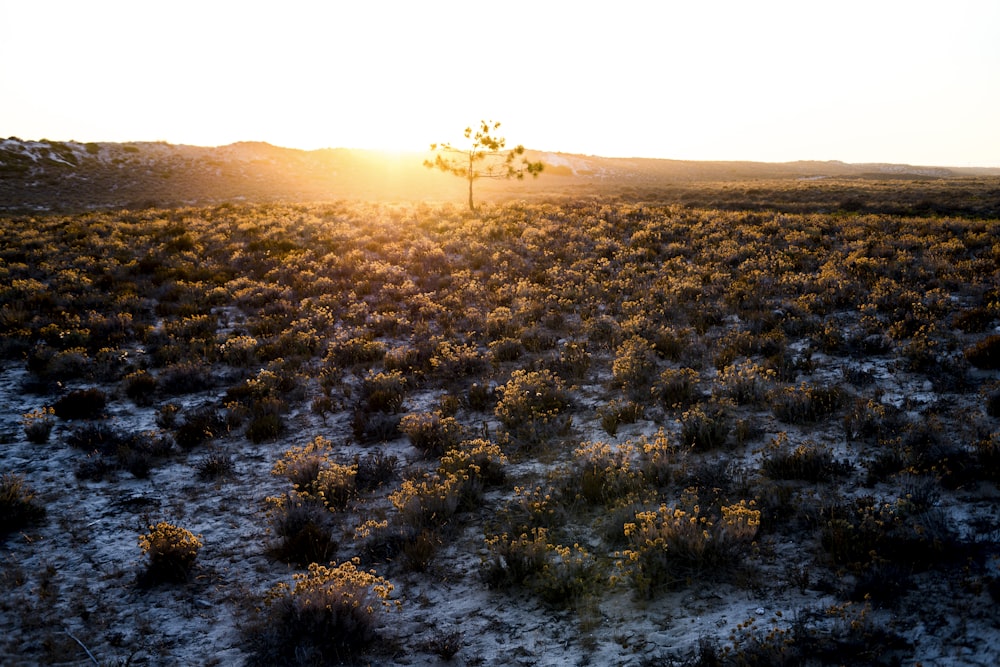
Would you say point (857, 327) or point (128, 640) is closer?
point (128, 640)

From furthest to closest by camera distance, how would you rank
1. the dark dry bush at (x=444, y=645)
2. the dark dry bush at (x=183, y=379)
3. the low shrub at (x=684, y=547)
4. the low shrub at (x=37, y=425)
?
the dark dry bush at (x=183, y=379)
the low shrub at (x=37, y=425)
the low shrub at (x=684, y=547)
the dark dry bush at (x=444, y=645)

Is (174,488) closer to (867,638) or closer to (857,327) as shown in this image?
(867,638)

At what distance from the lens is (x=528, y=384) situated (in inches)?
352

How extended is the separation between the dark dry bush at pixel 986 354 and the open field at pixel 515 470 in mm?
37

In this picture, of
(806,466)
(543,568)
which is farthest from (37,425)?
(806,466)

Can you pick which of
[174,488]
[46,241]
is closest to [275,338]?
[174,488]

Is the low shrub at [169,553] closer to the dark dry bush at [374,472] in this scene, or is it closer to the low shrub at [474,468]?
the dark dry bush at [374,472]

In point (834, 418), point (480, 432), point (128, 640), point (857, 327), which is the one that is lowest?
point (128, 640)

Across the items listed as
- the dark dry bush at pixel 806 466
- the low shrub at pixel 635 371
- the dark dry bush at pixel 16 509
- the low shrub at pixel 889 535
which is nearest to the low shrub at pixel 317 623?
the dark dry bush at pixel 16 509

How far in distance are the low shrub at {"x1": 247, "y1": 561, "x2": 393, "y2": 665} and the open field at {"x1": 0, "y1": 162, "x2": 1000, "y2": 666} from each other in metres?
0.02

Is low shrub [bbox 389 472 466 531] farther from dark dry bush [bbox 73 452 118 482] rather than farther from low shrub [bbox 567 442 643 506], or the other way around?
dark dry bush [bbox 73 452 118 482]

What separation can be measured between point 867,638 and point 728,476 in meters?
2.37

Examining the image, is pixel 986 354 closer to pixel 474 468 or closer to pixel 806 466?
pixel 806 466

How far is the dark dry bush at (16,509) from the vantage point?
6164mm
